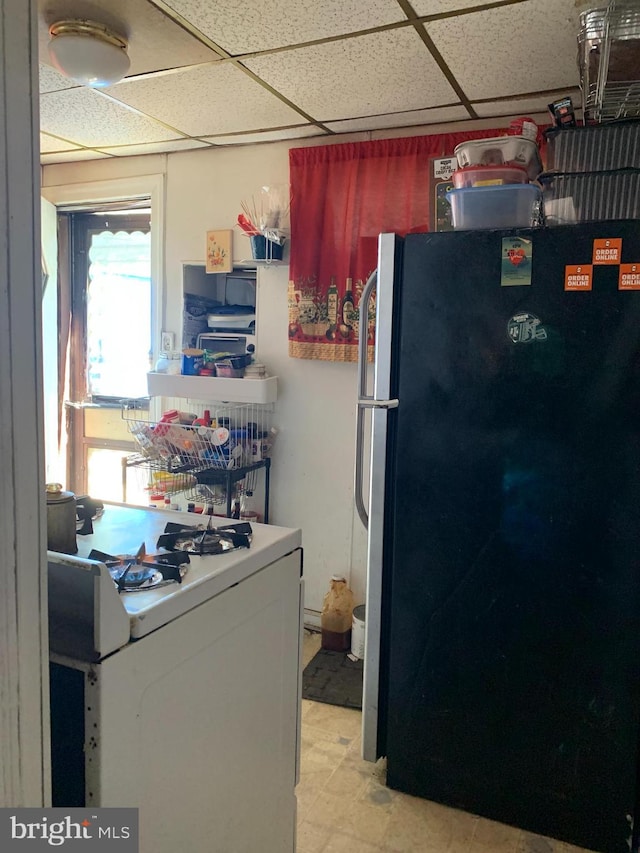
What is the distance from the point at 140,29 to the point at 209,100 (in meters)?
0.58

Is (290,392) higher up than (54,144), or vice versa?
(54,144)

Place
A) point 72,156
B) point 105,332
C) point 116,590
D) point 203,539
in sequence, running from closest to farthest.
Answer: point 116,590, point 203,539, point 72,156, point 105,332

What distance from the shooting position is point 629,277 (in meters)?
1.62

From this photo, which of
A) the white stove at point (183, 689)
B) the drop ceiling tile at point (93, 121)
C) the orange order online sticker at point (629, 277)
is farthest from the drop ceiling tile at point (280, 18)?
the white stove at point (183, 689)

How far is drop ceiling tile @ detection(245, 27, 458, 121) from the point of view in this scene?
1.93 meters

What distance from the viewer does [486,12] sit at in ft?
5.59

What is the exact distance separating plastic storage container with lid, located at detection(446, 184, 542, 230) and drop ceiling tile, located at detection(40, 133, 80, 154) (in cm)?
215

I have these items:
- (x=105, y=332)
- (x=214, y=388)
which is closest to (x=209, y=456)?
(x=214, y=388)

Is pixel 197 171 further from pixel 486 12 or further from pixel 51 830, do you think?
pixel 51 830

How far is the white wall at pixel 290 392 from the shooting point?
2.96 metres

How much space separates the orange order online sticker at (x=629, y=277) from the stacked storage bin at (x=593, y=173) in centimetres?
19

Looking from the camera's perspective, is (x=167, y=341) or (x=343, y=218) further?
(x=167, y=341)

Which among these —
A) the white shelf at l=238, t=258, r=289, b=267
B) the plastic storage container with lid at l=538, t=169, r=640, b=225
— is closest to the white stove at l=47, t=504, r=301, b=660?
the plastic storage container with lid at l=538, t=169, r=640, b=225

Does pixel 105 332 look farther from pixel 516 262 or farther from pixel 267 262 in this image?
pixel 516 262
